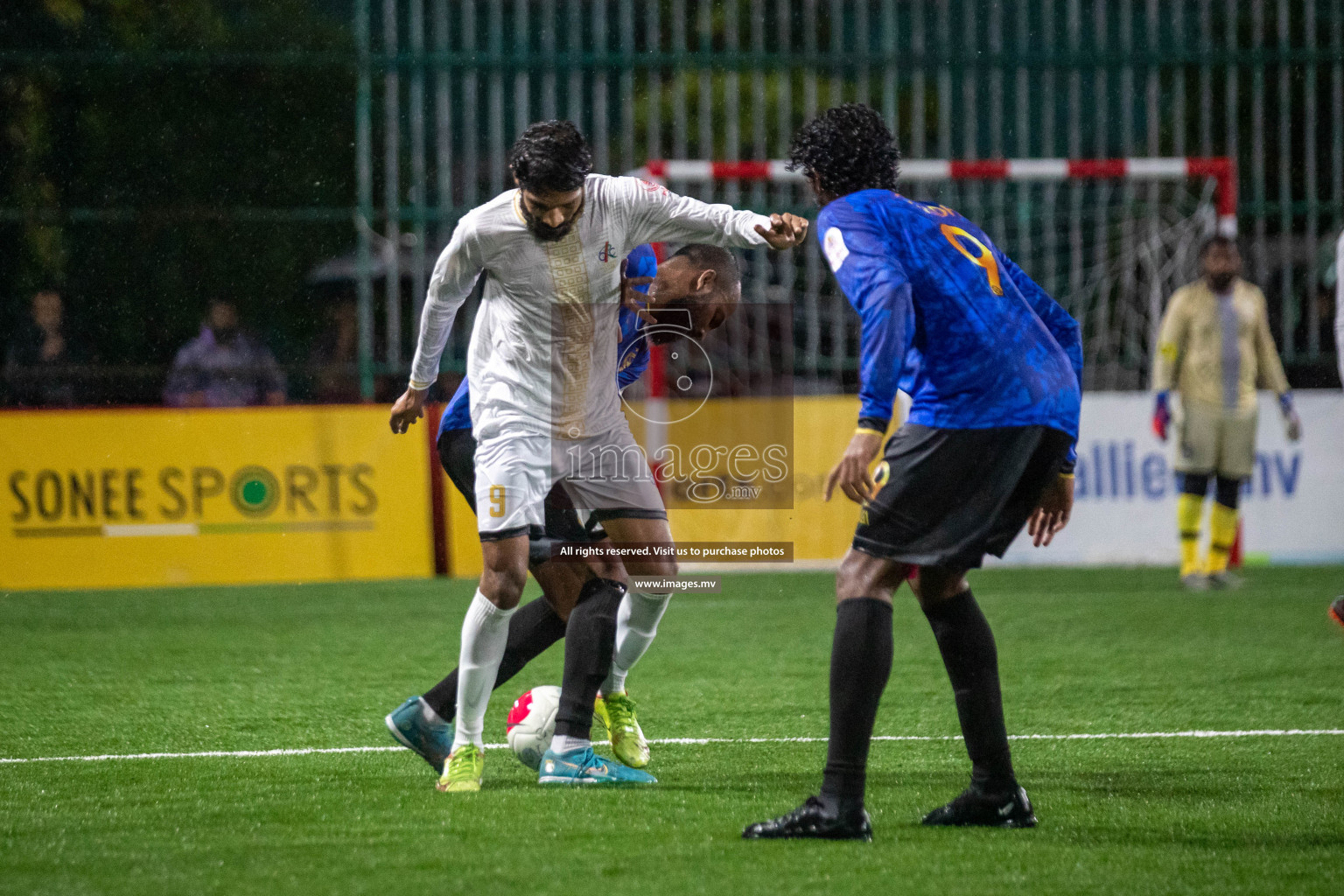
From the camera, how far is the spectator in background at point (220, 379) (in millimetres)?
12141

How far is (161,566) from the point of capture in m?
10.9

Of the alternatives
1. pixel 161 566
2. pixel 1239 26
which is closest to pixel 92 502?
pixel 161 566

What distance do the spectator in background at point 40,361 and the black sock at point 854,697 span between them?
31.3ft

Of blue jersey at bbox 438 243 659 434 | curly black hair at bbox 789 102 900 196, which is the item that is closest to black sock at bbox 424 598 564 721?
blue jersey at bbox 438 243 659 434

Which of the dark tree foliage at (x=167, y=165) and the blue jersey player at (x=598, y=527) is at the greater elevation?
the dark tree foliage at (x=167, y=165)

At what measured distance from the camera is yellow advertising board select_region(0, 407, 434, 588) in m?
10.8

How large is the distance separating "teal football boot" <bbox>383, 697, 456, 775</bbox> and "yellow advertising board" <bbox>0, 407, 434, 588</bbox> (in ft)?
20.6

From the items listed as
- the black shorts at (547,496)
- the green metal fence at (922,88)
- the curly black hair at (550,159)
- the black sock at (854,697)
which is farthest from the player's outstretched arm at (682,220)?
the green metal fence at (922,88)

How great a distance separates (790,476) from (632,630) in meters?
5.95

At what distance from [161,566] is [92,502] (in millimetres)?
601

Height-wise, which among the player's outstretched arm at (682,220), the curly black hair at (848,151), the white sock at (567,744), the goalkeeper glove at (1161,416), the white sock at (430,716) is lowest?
the white sock at (567,744)

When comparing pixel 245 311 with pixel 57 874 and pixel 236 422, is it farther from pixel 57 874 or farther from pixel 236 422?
pixel 57 874

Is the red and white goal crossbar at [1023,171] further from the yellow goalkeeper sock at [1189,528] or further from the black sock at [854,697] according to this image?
the black sock at [854,697]

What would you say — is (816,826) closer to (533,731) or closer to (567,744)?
(567,744)
